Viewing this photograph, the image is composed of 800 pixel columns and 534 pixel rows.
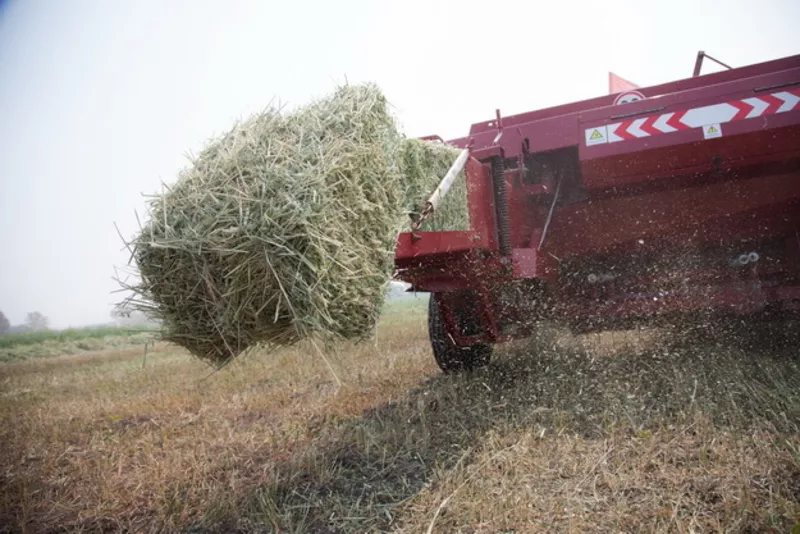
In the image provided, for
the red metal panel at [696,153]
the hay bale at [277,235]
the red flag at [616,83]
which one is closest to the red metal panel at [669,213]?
the red metal panel at [696,153]

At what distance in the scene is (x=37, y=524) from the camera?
2564 mm

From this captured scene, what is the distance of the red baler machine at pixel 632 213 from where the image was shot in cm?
345

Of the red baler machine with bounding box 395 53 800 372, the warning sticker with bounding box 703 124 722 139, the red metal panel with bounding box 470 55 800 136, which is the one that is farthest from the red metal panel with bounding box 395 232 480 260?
the warning sticker with bounding box 703 124 722 139

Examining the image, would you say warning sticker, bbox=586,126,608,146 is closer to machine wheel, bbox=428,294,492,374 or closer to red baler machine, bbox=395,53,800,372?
red baler machine, bbox=395,53,800,372

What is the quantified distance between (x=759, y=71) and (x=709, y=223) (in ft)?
3.55

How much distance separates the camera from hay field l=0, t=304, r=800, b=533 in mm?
2062

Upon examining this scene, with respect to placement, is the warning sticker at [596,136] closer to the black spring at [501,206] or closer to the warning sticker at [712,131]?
the warning sticker at [712,131]

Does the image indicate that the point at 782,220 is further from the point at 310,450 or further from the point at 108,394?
the point at 108,394

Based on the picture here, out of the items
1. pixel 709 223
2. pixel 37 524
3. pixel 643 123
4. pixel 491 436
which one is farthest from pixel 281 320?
pixel 709 223

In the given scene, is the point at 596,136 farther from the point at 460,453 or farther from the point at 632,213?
the point at 460,453

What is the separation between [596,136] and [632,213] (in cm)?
65

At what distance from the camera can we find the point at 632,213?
13.1 ft

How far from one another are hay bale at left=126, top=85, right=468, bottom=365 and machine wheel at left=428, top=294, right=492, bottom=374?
1.88 meters

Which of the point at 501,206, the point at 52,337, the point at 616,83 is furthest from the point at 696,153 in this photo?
the point at 52,337
